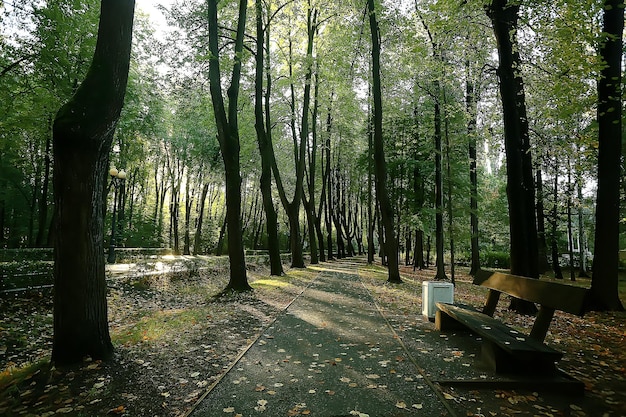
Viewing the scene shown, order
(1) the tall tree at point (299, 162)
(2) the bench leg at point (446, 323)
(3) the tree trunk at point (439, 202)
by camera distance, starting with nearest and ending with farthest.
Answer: (2) the bench leg at point (446, 323)
(3) the tree trunk at point (439, 202)
(1) the tall tree at point (299, 162)

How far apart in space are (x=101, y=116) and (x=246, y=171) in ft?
82.6

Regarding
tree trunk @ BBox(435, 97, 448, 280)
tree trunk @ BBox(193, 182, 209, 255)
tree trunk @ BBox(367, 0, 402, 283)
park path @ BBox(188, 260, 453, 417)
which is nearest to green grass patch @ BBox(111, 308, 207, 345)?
park path @ BBox(188, 260, 453, 417)

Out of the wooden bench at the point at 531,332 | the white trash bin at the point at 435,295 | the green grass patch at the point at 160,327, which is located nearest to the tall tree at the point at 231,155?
the green grass patch at the point at 160,327

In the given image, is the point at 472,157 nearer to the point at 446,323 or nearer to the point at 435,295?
the point at 435,295

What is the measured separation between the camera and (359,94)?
24.6m

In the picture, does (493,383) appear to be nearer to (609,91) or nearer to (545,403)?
(545,403)

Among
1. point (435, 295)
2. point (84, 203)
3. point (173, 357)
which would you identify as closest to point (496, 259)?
point (435, 295)

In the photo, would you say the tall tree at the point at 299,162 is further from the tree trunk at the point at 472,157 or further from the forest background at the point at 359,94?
the tree trunk at the point at 472,157

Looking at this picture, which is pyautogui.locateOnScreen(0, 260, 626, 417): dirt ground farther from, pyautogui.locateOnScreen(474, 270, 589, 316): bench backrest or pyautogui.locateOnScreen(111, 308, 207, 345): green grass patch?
pyautogui.locateOnScreen(474, 270, 589, 316): bench backrest

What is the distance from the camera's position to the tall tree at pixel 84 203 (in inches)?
180

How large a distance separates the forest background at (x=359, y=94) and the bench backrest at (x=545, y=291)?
17.0 ft

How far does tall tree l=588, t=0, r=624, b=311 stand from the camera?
28.4 feet

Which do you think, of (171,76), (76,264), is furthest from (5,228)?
(76,264)

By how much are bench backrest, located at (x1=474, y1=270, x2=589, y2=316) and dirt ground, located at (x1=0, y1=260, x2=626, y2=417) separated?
0.91m
